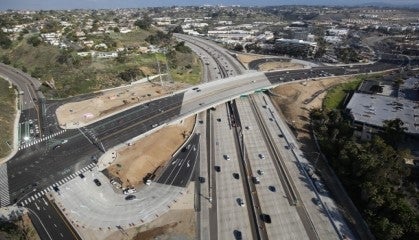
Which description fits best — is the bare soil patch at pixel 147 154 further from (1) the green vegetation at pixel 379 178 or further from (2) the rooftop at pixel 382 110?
(2) the rooftop at pixel 382 110

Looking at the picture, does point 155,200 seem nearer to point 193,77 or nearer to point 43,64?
point 193,77

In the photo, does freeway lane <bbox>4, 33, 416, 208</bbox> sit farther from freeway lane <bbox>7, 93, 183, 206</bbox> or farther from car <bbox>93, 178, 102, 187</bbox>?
car <bbox>93, 178, 102, 187</bbox>

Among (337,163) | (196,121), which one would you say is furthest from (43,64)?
(337,163)

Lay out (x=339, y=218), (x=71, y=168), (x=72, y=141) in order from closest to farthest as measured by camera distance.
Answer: (x=339, y=218) < (x=71, y=168) < (x=72, y=141)

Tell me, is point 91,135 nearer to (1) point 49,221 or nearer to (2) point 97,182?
(2) point 97,182

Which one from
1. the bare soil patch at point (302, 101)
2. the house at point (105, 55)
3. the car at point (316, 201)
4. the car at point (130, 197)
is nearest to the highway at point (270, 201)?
the car at point (316, 201)

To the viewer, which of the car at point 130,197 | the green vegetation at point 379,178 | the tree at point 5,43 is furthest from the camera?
the tree at point 5,43

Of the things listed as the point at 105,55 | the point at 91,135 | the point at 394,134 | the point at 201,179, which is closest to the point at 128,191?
the point at 201,179
